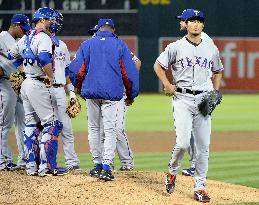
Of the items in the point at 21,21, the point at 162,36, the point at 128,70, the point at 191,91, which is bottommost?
the point at 162,36

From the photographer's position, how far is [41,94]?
784 cm

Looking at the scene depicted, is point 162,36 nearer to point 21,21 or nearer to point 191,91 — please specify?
point 21,21

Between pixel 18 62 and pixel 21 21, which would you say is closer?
pixel 18 62

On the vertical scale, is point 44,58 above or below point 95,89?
above

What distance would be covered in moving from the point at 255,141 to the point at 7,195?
22.2ft

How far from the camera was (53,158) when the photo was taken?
26.0 feet

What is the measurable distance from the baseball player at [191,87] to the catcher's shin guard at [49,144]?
4.35 ft

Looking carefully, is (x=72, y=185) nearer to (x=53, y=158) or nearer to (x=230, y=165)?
(x=53, y=158)

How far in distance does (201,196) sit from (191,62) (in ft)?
3.93

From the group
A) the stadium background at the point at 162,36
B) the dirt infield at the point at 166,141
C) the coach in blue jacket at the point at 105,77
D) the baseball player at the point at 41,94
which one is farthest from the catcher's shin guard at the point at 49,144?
the stadium background at the point at 162,36

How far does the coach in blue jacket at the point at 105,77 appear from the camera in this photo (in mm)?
7473

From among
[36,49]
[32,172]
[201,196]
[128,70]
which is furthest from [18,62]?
[201,196]

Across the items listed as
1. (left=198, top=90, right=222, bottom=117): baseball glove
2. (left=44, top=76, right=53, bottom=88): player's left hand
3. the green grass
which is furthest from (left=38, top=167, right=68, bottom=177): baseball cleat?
the green grass

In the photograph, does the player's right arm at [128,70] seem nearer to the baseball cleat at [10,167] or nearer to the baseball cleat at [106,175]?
the baseball cleat at [106,175]
